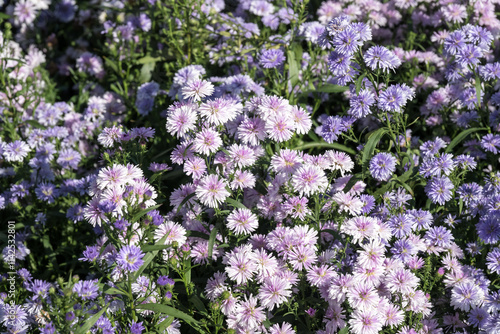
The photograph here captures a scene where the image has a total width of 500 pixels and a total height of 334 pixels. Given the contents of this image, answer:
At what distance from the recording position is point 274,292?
6.84ft

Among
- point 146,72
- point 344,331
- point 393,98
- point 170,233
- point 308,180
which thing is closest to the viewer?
point 344,331

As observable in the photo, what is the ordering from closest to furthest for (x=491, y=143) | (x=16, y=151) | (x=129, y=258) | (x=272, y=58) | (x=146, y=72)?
1. (x=129, y=258)
2. (x=491, y=143)
3. (x=272, y=58)
4. (x=16, y=151)
5. (x=146, y=72)

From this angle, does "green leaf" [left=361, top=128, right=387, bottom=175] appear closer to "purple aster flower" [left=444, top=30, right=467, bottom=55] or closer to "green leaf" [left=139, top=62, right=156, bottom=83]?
"purple aster flower" [left=444, top=30, right=467, bottom=55]

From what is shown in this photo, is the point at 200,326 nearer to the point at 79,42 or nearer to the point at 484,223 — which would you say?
the point at 484,223

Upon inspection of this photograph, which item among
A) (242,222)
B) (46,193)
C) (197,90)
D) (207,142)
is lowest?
(46,193)

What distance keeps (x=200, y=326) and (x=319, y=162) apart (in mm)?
918

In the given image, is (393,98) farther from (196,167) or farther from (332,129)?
(196,167)

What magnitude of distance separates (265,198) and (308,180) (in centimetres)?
33

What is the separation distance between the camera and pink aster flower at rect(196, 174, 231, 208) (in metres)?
2.23

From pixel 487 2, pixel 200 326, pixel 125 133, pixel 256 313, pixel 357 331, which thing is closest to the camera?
pixel 357 331

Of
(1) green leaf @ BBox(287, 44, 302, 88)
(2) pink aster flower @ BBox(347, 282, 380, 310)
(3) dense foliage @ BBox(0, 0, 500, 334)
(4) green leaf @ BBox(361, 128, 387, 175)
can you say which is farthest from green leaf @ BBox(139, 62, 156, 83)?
(2) pink aster flower @ BBox(347, 282, 380, 310)

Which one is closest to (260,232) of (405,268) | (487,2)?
(405,268)

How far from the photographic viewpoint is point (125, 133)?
2578 millimetres

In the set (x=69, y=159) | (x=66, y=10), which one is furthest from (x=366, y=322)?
(x=66, y=10)
